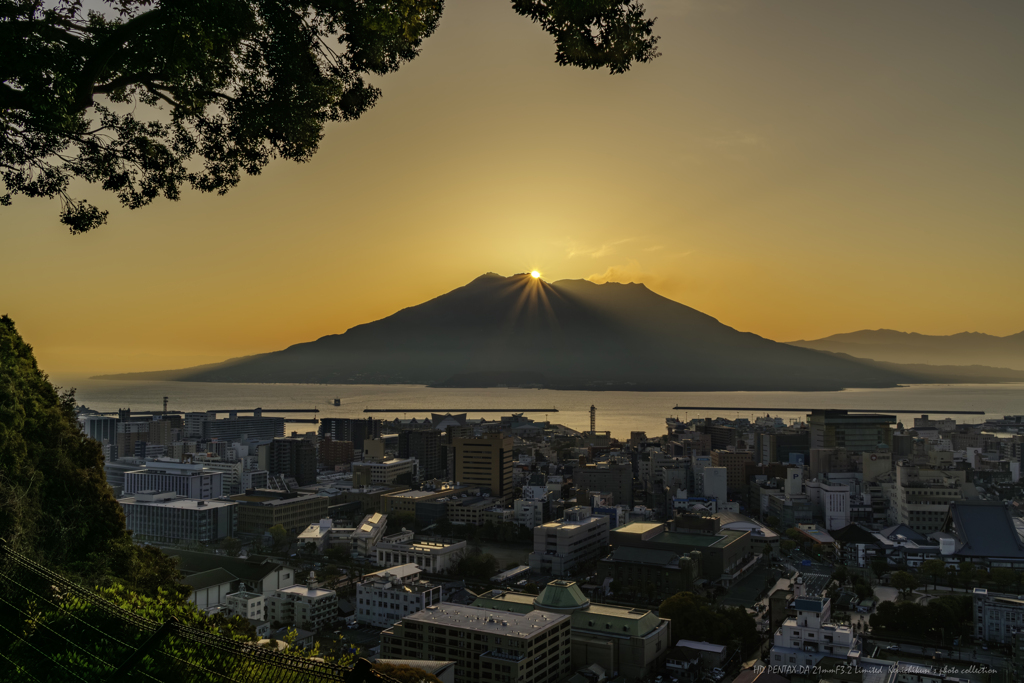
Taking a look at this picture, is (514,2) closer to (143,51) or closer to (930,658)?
(143,51)

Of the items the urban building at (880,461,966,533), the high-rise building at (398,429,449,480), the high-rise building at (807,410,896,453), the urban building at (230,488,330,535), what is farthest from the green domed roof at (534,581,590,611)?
the high-rise building at (807,410,896,453)

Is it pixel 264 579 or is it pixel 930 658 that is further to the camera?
pixel 264 579

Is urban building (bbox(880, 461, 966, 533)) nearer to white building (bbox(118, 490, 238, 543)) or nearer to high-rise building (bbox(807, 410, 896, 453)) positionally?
high-rise building (bbox(807, 410, 896, 453))

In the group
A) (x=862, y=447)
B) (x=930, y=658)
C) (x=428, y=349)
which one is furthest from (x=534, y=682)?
(x=428, y=349)

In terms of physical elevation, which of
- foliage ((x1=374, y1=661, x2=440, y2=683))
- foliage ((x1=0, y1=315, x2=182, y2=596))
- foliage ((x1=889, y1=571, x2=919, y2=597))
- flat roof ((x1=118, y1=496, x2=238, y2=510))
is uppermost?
foliage ((x1=0, y1=315, x2=182, y2=596))

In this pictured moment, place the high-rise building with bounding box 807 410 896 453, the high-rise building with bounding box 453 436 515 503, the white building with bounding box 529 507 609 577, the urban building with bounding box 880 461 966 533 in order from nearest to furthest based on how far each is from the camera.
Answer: the white building with bounding box 529 507 609 577 → the urban building with bounding box 880 461 966 533 → the high-rise building with bounding box 453 436 515 503 → the high-rise building with bounding box 807 410 896 453

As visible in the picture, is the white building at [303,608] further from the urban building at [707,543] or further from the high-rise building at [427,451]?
the high-rise building at [427,451]

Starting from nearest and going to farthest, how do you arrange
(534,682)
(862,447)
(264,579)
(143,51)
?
(143,51) → (534,682) → (264,579) → (862,447)

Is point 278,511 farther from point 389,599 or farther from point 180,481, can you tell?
point 389,599
